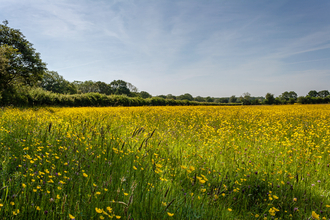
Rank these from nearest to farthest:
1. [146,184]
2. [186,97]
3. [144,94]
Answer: [146,184]
[144,94]
[186,97]

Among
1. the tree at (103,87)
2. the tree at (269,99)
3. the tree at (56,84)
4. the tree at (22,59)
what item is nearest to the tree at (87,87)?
the tree at (103,87)

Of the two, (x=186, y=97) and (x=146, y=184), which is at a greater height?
(x=186, y=97)

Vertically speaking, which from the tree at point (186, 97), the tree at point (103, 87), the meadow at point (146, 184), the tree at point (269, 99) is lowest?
the meadow at point (146, 184)

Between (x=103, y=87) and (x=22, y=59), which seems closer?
(x=22, y=59)

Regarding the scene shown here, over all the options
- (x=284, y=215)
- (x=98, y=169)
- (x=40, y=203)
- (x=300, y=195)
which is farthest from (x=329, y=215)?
(x=40, y=203)

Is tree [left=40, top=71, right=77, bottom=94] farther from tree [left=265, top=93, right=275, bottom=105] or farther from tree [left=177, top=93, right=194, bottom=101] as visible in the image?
tree [left=177, top=93, right=194, bottom=101]

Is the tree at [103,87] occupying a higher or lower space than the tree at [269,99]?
higher

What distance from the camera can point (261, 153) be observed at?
480 centimetres

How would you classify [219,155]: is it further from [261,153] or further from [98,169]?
[98,169]

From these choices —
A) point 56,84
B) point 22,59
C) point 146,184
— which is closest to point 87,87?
point 56,84

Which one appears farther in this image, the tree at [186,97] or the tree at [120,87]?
the tree at [186,97]

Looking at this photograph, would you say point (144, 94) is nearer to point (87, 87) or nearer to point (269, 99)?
point (87, 87)

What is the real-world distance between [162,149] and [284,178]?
297 centimetres

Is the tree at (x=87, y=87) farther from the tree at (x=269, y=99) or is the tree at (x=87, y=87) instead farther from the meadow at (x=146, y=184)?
the meadow at (x=146, y=184)
